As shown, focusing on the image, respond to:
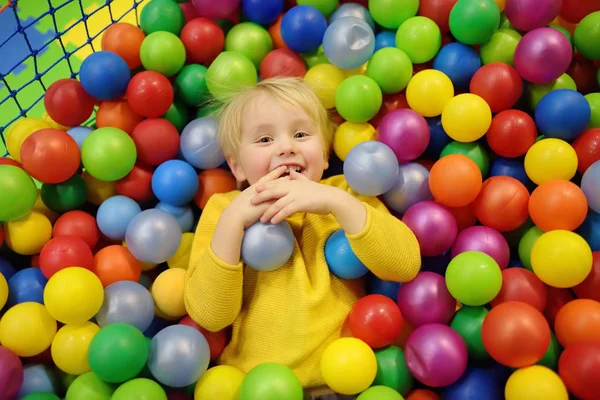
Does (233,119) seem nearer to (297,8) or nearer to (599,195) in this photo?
(297,8)

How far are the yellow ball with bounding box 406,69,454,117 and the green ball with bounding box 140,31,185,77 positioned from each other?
0.50 m

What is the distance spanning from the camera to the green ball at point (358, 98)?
3.68 feet

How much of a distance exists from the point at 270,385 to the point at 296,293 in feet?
0.62

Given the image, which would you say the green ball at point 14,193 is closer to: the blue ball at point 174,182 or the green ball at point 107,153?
the green ball at point 107,153

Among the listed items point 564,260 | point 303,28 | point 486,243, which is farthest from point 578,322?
point 303,28

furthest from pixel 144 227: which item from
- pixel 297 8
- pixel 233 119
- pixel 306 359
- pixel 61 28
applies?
pixel 61 28

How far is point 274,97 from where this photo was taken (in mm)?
1078

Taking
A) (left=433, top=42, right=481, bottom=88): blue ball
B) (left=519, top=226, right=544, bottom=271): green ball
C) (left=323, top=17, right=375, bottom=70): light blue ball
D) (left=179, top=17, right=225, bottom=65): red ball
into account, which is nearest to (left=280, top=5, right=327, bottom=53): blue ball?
(left=323, top=17, right=375, bottom=70): light blue ball

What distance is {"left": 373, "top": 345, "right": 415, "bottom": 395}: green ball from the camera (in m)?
0.94

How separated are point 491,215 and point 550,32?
0.36 meters

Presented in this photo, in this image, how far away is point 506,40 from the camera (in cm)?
114

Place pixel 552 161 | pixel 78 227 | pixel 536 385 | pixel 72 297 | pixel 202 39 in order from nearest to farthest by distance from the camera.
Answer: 1. pixel 536 385
2. pixel 72 297
3. pixel 552 161
4. pixel 78 227
5. pixel 202 39

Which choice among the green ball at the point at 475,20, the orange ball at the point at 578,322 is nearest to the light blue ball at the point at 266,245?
the orange ball at the point at 578,322

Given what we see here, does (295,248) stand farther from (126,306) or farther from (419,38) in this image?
(419,38)
